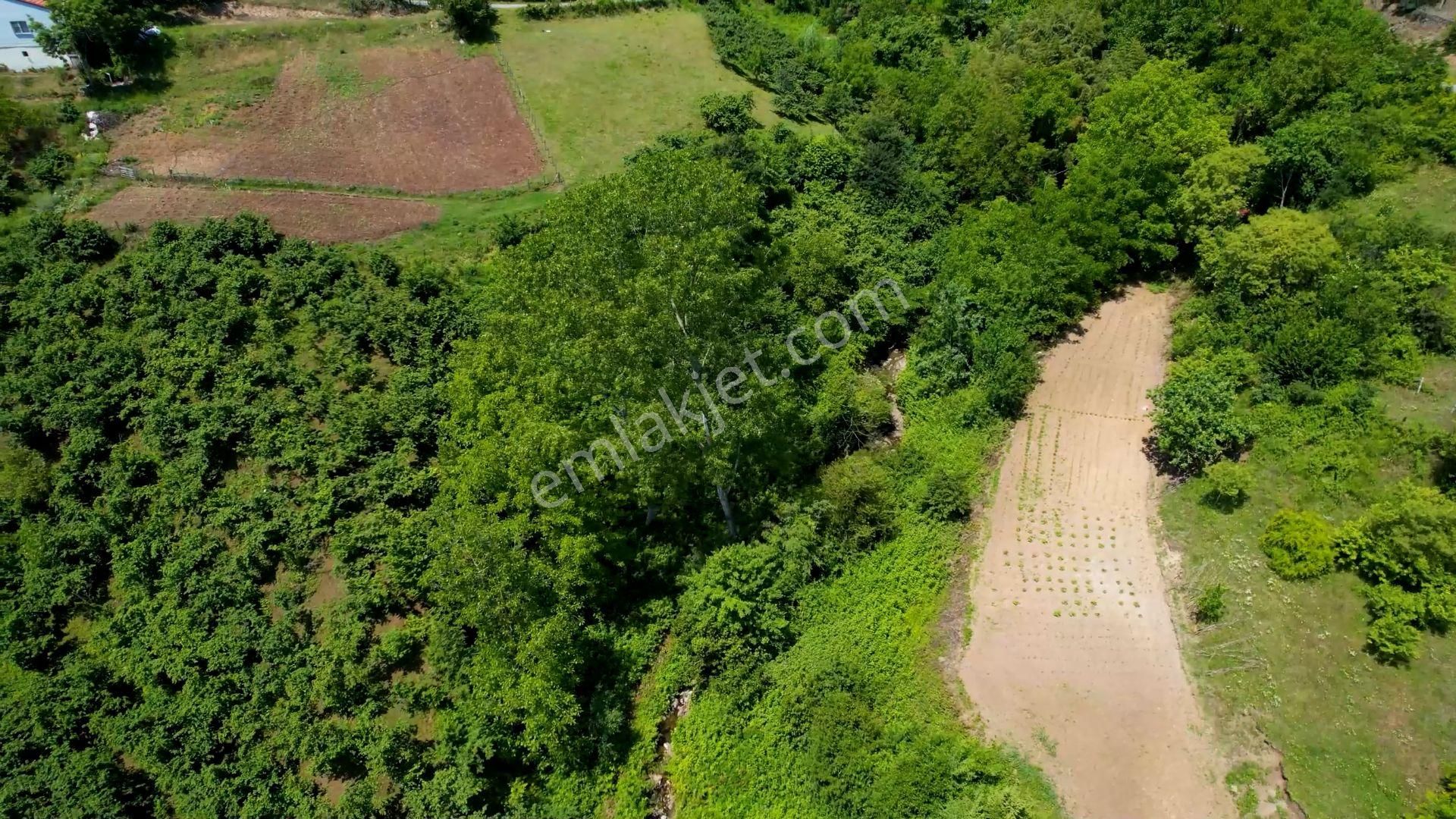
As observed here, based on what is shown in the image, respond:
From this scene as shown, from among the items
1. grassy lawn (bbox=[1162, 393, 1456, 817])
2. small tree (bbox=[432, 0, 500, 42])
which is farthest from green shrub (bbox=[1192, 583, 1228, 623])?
small tree (bbox=[432, 0, 500, 42])

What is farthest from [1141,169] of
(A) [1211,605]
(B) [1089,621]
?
(B) [1089,621]

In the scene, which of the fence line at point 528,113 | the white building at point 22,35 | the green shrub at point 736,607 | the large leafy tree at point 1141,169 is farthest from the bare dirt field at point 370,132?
the large leafy tree at point 1141,169

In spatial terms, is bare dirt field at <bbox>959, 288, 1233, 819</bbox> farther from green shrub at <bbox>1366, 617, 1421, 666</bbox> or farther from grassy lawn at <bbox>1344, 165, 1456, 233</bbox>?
grassy lawn at <bbox>1344, 165, 1456, 233</bbox>

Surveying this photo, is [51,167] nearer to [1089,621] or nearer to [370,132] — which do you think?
[370,132]

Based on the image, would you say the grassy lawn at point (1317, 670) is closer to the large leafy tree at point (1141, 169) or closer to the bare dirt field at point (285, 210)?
the large leafy tree at point (1141, 169)

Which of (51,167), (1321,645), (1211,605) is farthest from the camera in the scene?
(51,167)
